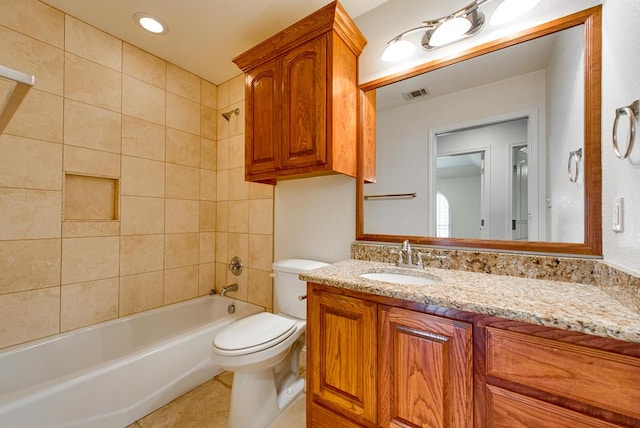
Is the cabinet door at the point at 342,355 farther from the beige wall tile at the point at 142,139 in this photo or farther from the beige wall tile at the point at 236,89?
the beige wall tile at the point at 236,89

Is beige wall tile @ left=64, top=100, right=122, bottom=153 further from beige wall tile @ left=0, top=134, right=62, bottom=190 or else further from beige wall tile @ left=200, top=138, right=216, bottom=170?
beige wall tile @ left=200, top=138, right=216, bottom=170

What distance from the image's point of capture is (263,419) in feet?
4.50

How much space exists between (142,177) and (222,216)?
737 millimetres

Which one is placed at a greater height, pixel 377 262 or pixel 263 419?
pixel 377 262

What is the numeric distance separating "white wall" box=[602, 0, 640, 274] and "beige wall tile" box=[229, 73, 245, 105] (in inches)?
92.5

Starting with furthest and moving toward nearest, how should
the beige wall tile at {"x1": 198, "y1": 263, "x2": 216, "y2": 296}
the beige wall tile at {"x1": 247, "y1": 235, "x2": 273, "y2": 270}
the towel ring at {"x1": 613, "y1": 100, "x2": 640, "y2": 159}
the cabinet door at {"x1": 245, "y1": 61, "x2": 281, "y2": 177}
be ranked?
1. the beige wall tile at {"x1": 198, "y1": 263, "x2": 216, "y2": 296}
2. the beige wall tile at {"x1": 247, "y1": 235, "x2": 273, "y2": 270}
3. the cabinet door at {"x1": 245, "y1": 61, "x2": 281, "y2": 177}
4. the towel ring at {"x1": 613, "y1": 100, "x2": 640, "y2": 159}

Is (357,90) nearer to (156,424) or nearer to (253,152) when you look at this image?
(253,152)

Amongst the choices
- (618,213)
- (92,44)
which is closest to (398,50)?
(618,213)

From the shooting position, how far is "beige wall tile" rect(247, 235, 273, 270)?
2114mm

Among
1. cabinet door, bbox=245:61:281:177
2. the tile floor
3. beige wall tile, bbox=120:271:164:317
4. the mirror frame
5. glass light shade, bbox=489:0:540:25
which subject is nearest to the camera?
the mirror frame

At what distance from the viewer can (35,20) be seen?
153 centimetres

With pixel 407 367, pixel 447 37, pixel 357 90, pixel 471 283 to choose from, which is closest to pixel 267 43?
pixel 357 90

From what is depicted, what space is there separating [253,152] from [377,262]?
111 cm

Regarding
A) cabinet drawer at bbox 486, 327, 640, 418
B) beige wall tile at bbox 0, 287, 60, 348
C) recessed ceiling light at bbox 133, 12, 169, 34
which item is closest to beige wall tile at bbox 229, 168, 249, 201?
recessed ceiling light at bbox 133, 12, 169, 34
